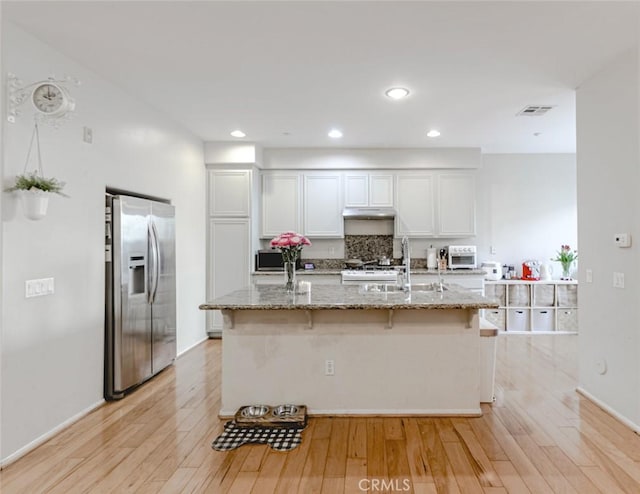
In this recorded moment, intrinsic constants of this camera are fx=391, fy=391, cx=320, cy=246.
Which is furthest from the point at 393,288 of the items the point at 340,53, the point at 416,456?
the point at 340,53

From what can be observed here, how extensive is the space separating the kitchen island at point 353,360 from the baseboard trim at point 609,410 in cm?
101

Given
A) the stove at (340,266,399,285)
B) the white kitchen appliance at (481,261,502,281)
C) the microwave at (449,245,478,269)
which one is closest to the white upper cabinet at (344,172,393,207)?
the stove at (340,266,399,285)

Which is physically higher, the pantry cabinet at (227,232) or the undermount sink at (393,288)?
the pantry cabinet at (227,232)

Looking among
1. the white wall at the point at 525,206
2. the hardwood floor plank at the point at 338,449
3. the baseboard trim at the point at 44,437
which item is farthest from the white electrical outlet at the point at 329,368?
the white wall at the point at 525,206

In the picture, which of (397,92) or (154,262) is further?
(154,262)

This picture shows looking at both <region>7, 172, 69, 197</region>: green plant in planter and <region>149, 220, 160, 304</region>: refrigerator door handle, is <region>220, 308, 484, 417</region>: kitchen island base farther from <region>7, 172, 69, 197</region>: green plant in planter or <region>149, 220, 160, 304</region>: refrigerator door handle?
<region>7, 172, 69, 197</region>: green plant in planter

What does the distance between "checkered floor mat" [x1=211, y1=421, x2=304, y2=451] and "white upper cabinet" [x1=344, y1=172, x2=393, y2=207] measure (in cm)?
362

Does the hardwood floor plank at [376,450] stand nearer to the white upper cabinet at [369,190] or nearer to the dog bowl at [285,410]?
the dog bowl at [285,410]

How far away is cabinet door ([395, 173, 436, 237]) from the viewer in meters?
5.71

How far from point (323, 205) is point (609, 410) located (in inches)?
156

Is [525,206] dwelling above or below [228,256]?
above

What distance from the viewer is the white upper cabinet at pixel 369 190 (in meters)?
5.71

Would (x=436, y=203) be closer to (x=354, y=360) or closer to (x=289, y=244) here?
(x=289, y=244)

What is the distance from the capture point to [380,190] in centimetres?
572
